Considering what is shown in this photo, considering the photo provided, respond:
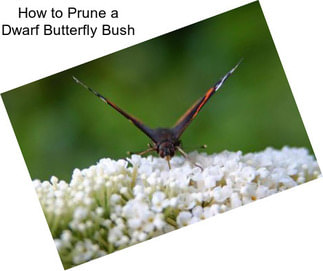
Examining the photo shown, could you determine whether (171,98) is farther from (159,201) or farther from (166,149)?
(159,201)

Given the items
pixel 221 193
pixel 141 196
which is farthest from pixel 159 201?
pixel 221 193

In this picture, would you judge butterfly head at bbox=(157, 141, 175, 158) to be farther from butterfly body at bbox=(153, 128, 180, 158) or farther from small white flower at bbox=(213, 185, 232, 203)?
small white flower at bbox=(213, 185, 232, 203)

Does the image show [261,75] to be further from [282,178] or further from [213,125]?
[282,178]

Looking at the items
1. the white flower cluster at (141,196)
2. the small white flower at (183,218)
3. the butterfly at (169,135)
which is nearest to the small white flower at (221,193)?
the white flower cluster at (141,196)

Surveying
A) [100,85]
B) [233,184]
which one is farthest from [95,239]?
[100,85]

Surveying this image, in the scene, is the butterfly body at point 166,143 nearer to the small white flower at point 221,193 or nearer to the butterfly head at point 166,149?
the butterfly head at point 166,149

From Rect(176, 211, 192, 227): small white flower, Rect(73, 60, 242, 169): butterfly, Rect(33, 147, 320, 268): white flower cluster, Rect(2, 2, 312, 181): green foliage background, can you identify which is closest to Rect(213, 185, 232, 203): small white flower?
Rect(33, 147, 320, 268): white flower cluster

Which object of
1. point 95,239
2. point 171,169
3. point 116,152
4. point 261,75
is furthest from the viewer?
point 261,75
